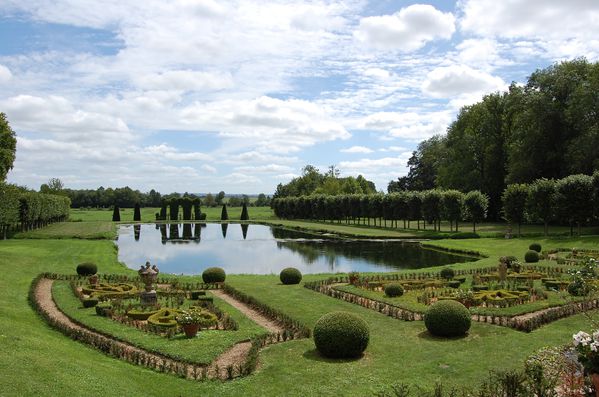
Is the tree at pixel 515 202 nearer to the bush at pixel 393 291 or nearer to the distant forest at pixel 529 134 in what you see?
the distant forest at pixel 529 134

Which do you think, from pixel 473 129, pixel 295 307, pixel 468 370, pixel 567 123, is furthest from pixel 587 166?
pixel 468 370

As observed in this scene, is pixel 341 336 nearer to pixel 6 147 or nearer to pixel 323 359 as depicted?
pixel 323 359

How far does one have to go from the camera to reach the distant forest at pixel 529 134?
59688mm

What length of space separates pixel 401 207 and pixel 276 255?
33038 millimetres

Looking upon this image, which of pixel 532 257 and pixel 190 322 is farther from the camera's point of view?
pixel 532 257

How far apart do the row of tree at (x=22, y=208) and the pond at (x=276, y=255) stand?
34.7 feet

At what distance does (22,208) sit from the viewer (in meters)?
59.4

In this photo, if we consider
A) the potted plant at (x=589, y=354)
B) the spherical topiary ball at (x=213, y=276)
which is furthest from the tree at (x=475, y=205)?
the potted plant at (x=589, y=354)

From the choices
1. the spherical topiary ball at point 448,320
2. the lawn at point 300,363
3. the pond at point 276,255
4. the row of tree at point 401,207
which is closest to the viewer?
the lawn at point 300,363

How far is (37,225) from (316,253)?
44.9 metres

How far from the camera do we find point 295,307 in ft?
68.4

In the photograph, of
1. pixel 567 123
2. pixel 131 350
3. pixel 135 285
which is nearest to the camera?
pixel 131 350

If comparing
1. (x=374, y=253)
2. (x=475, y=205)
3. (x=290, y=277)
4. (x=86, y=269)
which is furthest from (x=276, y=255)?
(x=475, y=205)

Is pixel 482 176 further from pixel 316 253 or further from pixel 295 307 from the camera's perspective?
pixel 295 307
